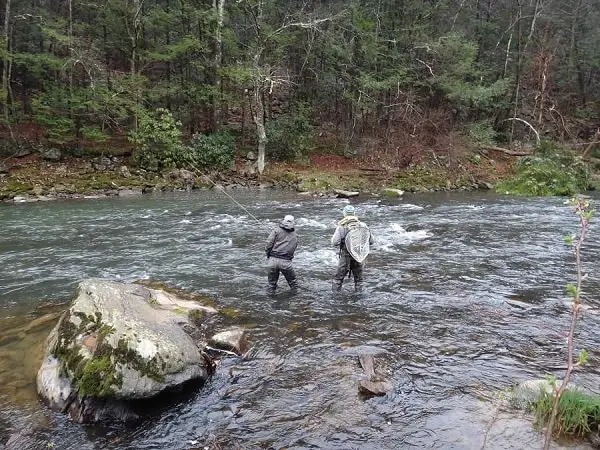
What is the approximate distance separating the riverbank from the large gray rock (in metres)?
14.3

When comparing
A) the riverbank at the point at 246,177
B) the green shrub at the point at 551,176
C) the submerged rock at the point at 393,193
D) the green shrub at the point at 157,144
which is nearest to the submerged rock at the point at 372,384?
the riverbank at the point at 246,177

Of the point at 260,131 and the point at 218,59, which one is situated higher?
the point at 218,59

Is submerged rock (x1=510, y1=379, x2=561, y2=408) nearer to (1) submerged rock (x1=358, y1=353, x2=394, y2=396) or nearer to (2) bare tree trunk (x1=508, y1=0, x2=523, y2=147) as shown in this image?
(1) submerged rock (x1=358, y1=353, x2=394, y2=396)

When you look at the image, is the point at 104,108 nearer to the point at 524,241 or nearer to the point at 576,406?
the point at 524,241

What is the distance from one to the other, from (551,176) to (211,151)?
18.4 meters

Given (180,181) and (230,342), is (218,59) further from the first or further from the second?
(230,342)

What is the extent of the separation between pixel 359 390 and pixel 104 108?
2390cm

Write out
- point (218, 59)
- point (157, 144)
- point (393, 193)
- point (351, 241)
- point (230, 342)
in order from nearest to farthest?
point (230, 342) → point (351, 241) → point (393, 193) → point (157, 144) → point (218, 59)

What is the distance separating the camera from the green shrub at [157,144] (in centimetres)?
2525

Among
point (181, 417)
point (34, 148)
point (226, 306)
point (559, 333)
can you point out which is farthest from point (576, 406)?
point (34, 148)

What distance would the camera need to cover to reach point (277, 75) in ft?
96.5

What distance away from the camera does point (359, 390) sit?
565 centimetres

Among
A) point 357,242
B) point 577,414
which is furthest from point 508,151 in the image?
point 577,414

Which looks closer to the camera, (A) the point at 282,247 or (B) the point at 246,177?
(A) the point at 282,247
